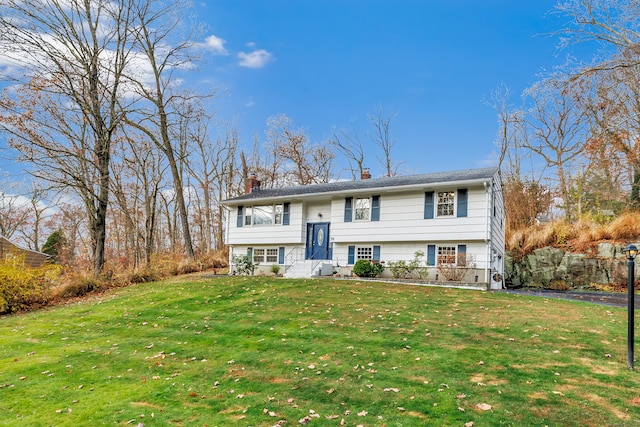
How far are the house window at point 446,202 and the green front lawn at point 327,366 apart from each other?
6.78 metres

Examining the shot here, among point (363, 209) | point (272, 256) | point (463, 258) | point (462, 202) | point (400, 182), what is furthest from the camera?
point (272, 256)

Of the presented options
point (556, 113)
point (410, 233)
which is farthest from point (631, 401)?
point (556, 113)

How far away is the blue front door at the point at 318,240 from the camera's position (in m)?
22.4

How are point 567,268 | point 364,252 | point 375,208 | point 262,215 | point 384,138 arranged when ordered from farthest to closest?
point 384,138 → point 262,215 → point 364,252 → point 375,208 → point 567,268

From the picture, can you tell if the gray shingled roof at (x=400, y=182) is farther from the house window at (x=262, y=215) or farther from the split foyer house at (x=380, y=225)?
the house window at (x=262, y=215)

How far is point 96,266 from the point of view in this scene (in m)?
20.7

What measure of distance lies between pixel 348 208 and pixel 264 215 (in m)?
5.89

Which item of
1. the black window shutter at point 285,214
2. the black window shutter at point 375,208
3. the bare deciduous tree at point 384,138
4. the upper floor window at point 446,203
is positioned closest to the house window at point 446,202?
the upper floor window at point 446,203

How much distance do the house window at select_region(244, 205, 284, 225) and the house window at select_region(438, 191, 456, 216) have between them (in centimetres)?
949

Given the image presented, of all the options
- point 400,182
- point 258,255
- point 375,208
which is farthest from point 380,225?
point 258,255

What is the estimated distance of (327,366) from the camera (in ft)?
21.9

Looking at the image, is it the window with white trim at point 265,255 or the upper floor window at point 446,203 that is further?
the window with white trim at point 265,255

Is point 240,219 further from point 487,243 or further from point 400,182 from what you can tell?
point 487,243

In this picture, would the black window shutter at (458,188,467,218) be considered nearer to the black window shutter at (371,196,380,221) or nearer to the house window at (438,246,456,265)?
the house window at (438,246,456,265)
